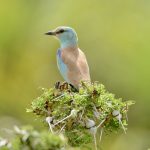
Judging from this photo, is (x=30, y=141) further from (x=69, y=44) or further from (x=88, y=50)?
(x=88, y=50)

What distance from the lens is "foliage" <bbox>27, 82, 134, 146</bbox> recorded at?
3.10 meters

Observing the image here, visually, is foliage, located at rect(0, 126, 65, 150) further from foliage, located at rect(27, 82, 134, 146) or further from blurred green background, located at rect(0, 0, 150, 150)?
blurred green background, located at rect(0, 0, 150, 150)

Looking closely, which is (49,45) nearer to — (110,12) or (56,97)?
(110,12)

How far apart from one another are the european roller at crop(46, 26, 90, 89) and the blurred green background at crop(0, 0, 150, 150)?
306 centimetres

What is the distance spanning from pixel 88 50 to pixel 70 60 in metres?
5.02

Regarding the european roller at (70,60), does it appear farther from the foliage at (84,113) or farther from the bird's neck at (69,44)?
the foliage at (84,113)

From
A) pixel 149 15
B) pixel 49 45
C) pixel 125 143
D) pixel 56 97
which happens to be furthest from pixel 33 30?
pixel 56 97

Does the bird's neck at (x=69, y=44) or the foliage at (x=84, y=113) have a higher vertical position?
the foliage at (x=84, y=113)

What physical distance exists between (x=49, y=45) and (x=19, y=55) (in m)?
0.45

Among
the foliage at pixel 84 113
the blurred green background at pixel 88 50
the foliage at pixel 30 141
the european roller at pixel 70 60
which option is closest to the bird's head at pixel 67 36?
the european roller at pixel 70 60

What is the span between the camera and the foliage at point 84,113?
3.10 metres

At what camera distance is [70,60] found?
5516 mm

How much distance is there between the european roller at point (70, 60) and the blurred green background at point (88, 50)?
10.0 ft

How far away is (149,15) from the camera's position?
11.3 m
